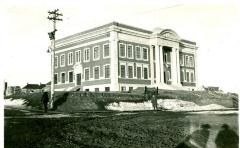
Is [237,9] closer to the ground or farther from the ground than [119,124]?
farther from the ground

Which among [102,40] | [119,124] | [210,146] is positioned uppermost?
[102,40]

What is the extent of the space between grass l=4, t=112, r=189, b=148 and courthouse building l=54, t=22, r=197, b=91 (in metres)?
22.1

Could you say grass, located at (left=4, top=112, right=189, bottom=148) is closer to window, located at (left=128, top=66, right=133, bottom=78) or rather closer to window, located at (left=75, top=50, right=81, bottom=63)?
window, located at (left=128, top=66, right=133, bottom=78)

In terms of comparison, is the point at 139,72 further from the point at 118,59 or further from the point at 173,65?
the point at 173,65

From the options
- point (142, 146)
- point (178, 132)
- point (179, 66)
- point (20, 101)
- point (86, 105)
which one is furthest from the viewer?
point (179, 66)

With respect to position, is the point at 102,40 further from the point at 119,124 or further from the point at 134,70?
the point at 119,124

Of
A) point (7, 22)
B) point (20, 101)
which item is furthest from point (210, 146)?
point (20, 101)

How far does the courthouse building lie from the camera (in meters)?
38.9

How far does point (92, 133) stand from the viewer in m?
13.6

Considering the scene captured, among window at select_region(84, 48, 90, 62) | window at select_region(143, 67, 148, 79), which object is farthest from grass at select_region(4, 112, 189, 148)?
window at select_region(84, 48, 90, 62)

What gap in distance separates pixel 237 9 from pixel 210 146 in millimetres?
6648

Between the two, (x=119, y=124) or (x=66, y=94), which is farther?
(x=66, y=94)

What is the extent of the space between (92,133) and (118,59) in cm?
2581

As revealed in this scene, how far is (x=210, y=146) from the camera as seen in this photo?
570 inches
